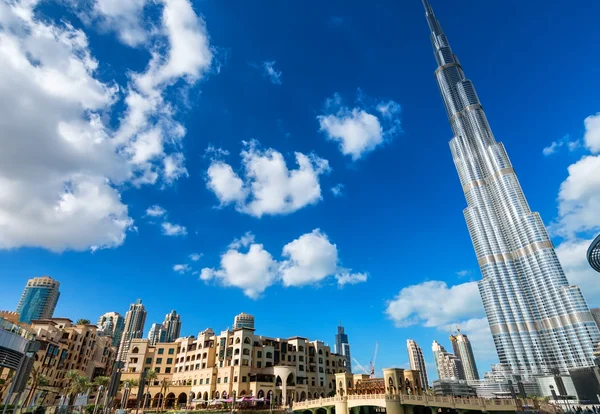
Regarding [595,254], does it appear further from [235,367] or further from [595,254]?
[235,367]

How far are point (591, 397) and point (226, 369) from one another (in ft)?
314

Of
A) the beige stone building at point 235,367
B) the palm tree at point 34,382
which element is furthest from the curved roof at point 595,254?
the palm tree at point 34,382

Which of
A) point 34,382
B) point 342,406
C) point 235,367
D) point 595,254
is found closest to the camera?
point 595,254

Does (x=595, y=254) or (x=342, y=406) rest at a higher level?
(x=595, y=254)

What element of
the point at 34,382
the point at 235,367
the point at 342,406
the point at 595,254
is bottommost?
the point at 342,406

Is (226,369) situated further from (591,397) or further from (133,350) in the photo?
(591,397)

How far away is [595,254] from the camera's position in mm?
53281

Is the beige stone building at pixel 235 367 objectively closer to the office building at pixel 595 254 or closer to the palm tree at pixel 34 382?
Result: the palm tree at pixel 34 382

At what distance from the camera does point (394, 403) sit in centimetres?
5903

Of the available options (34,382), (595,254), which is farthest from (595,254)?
(34,382)

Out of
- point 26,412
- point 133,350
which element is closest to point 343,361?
point 133,350

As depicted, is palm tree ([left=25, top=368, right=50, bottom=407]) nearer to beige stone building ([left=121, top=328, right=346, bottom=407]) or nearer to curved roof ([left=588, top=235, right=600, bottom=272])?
beige stone building ([left=121, top=328, right=346, bottom=407])

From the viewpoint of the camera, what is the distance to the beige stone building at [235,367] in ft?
274

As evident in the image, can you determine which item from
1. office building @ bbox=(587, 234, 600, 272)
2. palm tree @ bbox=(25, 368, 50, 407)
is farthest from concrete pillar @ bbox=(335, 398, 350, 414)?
palm tree @ bbox=(25, 368, 50, 407)
